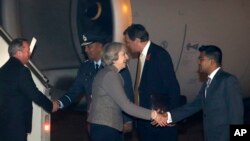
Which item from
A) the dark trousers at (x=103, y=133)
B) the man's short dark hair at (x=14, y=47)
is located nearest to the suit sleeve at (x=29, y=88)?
the man's short dark hair at (x=14, y=47)

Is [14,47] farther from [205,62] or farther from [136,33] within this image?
[205,62]

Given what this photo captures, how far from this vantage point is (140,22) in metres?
6.67

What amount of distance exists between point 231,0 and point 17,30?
3.08 m

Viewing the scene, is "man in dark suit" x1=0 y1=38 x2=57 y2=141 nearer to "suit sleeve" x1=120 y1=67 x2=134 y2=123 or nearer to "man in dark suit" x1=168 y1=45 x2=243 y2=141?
"suit sleeve" x1=120 y1=67 x2=134 y2=123

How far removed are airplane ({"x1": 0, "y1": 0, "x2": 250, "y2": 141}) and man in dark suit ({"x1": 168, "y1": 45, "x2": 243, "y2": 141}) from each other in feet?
6.72

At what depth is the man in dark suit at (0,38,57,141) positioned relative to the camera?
4852mm

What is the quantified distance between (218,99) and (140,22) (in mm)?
2282

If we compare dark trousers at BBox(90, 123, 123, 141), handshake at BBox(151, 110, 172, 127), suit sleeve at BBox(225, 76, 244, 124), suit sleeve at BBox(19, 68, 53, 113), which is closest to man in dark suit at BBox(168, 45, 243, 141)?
suit sleeve at BBox(225, 76, 244, 124)

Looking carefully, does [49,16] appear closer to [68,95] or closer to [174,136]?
[68,95]

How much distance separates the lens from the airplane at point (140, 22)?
6703mm

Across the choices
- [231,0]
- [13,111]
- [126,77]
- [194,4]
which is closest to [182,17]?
[194,4]

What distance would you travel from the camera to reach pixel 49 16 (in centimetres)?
800

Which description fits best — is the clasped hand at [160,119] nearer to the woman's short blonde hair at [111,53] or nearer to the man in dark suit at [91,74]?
the man in dark suit at [91,74]

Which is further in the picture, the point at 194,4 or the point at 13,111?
the point at 194,4
